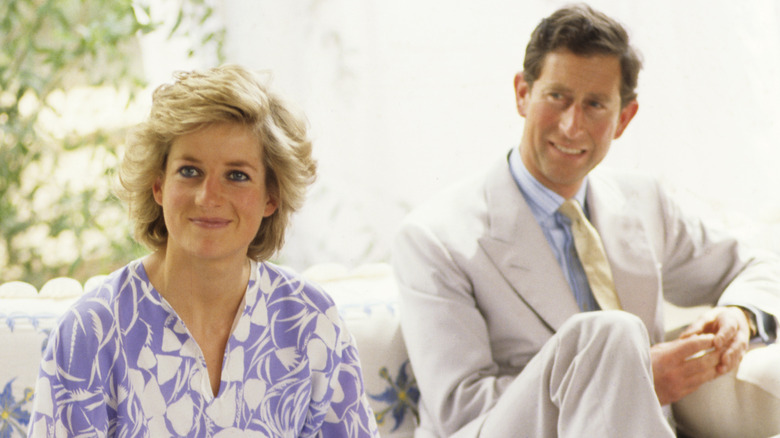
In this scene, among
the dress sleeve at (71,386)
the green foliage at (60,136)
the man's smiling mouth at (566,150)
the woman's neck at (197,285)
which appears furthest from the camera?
the green foliage at (60,136)

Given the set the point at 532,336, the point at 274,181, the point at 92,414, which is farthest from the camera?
the point at 532,336

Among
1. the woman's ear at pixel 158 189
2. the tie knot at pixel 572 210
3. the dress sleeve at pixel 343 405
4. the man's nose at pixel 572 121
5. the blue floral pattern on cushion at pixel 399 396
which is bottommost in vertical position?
the blue floral pattern on cushion at pixel 399 396

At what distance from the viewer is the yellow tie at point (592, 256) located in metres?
1.77

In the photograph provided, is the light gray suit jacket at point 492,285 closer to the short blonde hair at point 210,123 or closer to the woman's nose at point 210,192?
the short blonde hair at point 210,123

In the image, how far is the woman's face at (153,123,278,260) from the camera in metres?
1.21

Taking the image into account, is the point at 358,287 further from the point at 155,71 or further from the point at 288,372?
the point at 155,71

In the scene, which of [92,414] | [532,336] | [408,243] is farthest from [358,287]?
[92,414]

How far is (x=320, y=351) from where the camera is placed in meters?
1.35

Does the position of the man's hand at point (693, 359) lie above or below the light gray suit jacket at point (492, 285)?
below

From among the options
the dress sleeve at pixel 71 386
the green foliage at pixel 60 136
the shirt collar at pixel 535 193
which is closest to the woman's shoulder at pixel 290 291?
the dress sleeve at pixel 71 386

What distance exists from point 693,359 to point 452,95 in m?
0.90

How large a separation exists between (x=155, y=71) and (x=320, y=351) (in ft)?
4.04

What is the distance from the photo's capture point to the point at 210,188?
121cm

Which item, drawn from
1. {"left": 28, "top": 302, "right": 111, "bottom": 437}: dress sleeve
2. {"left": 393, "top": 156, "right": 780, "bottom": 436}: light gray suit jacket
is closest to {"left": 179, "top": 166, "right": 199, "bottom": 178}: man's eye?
{"left": 28, "top": 302, "right": 111, "bottom": 437}: dress sleeve
